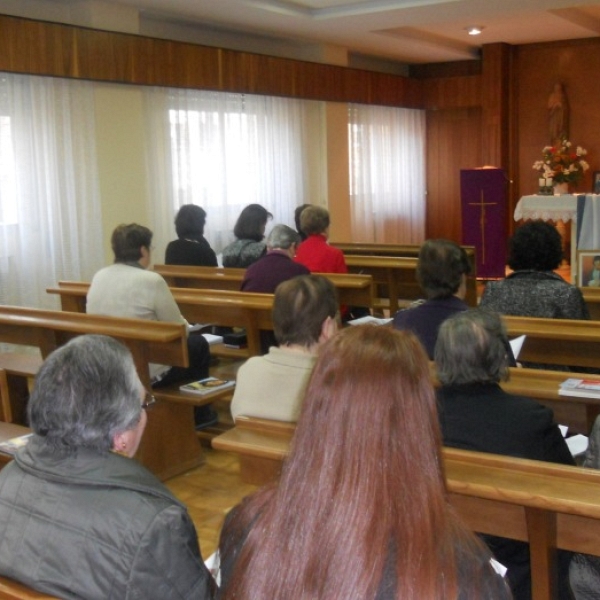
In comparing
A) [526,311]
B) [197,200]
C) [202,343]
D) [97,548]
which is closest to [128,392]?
[97,548]

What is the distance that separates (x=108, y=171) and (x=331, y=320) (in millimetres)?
4721

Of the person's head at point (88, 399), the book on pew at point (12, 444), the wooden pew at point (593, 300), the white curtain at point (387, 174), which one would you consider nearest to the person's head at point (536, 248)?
the wooden pew at point (593, 300)

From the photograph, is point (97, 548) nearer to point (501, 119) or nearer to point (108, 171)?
point (108, 171)

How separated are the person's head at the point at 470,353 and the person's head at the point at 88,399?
0.85 m

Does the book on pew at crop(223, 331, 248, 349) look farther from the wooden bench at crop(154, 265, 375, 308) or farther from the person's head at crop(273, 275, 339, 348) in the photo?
the person's head at crop(273, 275, 339, 348)

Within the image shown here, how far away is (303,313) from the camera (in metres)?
2.49

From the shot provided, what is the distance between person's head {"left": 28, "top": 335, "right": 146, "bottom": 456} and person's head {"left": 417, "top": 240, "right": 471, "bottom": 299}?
178cm

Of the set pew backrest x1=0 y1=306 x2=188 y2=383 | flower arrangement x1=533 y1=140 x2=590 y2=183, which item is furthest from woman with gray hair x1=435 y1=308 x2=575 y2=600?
flower arrangement x1=533 y1=140 x2=590 y2=183

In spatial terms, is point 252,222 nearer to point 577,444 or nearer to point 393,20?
point 393,20

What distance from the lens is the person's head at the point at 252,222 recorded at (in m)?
5.66

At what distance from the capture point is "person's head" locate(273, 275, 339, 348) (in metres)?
2.49

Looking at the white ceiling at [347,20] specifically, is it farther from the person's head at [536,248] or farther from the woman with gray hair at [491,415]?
the woman with gray hair at [491,415]

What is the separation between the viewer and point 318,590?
108cm

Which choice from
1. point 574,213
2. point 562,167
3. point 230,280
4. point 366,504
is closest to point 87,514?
point 366,504
